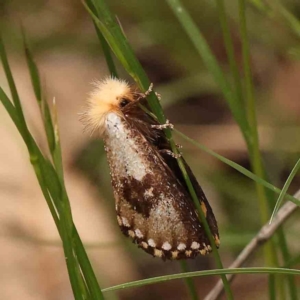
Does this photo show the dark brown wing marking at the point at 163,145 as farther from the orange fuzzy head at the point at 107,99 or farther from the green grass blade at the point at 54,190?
the green grass blade at the point at 54,190

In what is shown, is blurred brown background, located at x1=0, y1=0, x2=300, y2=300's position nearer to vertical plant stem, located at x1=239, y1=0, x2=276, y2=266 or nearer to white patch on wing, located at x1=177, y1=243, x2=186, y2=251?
vertical plant stem, located at x1=239, y1=0, x2=276, y2=266

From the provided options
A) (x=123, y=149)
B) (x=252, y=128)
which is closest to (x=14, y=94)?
(x=123, y=149)

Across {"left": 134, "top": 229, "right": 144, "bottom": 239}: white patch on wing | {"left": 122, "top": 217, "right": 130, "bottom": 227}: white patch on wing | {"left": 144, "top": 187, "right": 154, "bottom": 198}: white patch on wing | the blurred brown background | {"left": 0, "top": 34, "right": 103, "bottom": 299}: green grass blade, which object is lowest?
{"left": 0, "top": 34, "right": 103, "bottom": 299}: green grass blade

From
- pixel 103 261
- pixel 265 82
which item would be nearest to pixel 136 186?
pixel 103 261

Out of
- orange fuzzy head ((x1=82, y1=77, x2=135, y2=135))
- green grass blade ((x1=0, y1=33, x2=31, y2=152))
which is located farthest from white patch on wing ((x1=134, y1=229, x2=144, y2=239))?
green grass blade ((x1=0, y1=33, x2=31, y2=152))

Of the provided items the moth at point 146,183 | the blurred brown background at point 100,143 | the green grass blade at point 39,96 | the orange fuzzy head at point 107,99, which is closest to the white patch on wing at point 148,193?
the moth at point 146,183

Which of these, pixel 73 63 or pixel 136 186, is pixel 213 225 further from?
pixel 73 63

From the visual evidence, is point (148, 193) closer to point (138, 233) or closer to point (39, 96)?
point (138, 233)
